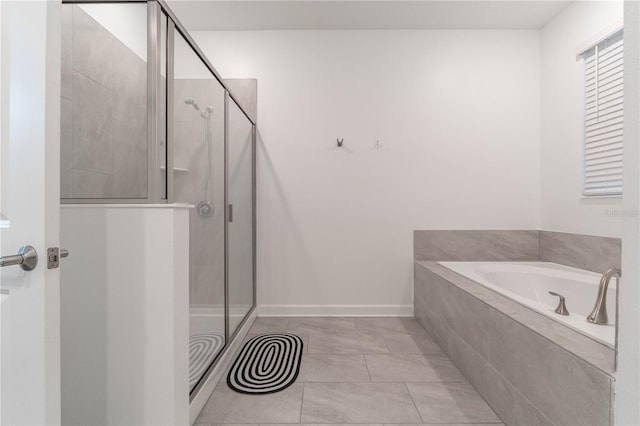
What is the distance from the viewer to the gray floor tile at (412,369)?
1821 millimetres

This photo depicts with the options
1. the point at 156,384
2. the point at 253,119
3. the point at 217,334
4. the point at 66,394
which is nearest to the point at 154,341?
the point at 156,384

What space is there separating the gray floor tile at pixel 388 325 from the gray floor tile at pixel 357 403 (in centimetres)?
83

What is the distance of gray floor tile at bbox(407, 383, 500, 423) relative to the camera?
148 centimetres

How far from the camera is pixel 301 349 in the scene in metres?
2.21


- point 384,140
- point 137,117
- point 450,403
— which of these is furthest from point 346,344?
point 137,117

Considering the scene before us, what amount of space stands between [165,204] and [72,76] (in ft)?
1.83

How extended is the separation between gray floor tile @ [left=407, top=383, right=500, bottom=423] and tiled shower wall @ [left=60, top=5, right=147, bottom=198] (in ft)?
5.04

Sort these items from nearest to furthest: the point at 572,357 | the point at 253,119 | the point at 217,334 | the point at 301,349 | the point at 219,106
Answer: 1. the point at 572,357
2. the point at 217,334
3. the point at 219,106
4. the point at 301,349
5. the point at 253,119

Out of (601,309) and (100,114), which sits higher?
(100,114)

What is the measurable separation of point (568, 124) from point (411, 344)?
80.6 inches

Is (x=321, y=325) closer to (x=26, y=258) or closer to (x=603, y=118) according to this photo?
(x=26, y=258)

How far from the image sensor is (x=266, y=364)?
2.00 metres

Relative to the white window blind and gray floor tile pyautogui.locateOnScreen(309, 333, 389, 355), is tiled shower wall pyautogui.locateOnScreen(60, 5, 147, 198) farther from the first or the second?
the white window blind

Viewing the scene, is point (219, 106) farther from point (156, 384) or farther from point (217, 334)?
point (156, 384)
